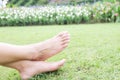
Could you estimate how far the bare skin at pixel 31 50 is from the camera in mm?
1738

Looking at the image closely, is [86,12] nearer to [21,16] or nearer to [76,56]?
[21,16]

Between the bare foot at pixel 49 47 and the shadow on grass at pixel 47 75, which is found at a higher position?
the bare foot at pixel 49 47

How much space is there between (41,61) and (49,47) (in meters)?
0.11

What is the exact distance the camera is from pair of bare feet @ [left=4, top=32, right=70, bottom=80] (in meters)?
1.89

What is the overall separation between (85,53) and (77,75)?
0.75 m

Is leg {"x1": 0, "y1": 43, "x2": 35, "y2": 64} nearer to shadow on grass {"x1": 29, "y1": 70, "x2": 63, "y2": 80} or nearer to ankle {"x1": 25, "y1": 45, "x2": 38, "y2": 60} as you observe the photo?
ankle {"x1": 25, "y1": 45, "x2": 38, "y2": 60}

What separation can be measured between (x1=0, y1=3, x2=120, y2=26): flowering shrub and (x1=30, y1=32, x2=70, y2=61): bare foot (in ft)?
18.2

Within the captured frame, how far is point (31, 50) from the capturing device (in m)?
1.83

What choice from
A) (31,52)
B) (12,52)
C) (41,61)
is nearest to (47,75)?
(41,61)

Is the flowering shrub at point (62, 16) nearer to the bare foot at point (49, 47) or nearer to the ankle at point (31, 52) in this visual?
the bare foot at point (49, 47)

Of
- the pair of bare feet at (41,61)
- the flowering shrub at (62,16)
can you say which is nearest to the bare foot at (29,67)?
the pair of bare feet at (41,61)

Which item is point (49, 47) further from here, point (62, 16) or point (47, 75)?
point (62, 16)

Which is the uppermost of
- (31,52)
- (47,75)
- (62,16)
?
(31,52)

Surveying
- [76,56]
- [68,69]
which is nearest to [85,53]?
[76,56]
